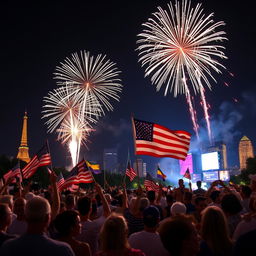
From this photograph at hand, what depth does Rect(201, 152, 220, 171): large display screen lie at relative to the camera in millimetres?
108125

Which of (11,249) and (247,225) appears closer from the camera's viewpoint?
(11,249)

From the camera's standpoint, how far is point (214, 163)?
10844cm

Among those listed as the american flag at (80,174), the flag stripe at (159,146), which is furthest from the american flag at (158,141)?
the american flag at (80,174)

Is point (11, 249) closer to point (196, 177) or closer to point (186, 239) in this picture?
point (186, 239)

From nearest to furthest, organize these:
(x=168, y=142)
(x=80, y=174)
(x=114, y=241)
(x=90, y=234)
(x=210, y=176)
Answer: (x=114, y=241) < (x=90, y=234) < (x=168, y=142) < (x=80, y=174) < (x=210, y=176)

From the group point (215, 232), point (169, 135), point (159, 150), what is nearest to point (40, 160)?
point (159, 150)

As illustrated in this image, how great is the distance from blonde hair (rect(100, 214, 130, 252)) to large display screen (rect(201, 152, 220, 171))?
4194 inches

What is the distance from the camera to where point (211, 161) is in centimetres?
10981

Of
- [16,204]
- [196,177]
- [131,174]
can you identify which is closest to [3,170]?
[131,174]

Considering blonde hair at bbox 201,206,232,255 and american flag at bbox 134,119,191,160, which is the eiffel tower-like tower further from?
blonde hair at bbox 201,206,232,255

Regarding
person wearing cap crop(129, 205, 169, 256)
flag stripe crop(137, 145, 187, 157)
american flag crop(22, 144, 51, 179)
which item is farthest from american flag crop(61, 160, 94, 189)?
person wearing cap crop(129, 205, 169, 256)

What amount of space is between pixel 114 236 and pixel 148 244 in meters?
1.20

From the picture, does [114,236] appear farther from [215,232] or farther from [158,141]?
[158,141]

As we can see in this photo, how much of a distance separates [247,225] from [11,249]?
3995 millimetres
